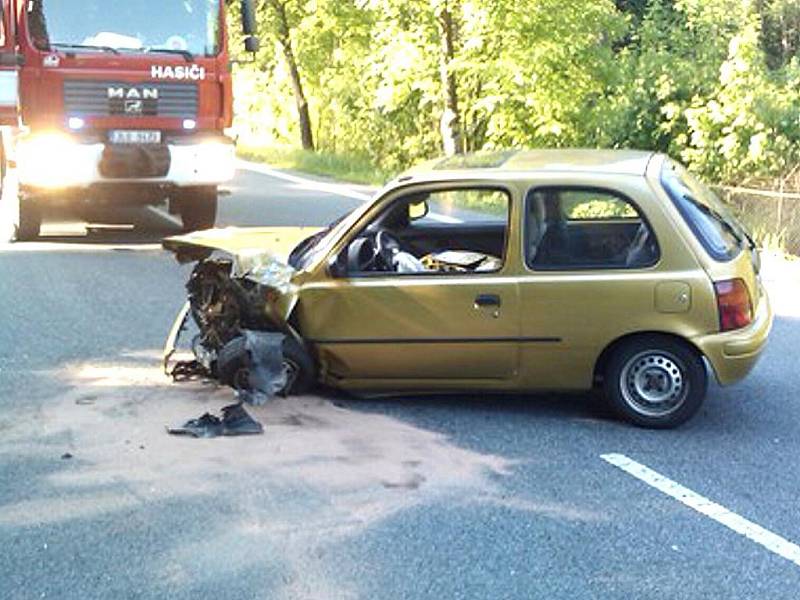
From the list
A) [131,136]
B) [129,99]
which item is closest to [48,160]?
[131,136]

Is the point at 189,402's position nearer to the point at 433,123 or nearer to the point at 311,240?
the point at 311,240

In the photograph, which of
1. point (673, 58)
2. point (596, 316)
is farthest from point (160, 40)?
point (673, 58)

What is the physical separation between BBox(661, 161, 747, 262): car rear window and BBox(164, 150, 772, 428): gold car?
0.05 ft

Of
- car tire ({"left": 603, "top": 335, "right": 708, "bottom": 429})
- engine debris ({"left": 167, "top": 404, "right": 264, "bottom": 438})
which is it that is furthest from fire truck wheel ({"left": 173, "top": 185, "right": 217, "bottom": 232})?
car tire ({"left": 603, "top": 335, "right": 708, "bottom": 429})

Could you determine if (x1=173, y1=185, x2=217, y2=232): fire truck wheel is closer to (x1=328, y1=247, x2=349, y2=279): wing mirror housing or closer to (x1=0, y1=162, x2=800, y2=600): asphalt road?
(x1=0, y1=162, x2=800, y2=600): asphalt road

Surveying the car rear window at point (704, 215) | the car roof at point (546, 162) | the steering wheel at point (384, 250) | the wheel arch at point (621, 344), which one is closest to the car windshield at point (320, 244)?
the steering wheel at point (384, 250)

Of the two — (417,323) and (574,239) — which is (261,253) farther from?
(574,239)

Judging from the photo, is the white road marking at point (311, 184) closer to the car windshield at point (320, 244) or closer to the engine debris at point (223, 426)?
the car windshield at point (320, 244)

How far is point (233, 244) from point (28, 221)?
6.72m

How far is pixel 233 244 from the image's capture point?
6.86m

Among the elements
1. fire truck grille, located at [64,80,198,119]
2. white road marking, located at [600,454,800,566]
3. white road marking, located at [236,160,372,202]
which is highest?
fire truck grille, located at [64,80,198,119]

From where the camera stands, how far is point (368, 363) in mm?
6199

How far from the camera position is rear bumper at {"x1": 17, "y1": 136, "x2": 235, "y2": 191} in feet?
38.7

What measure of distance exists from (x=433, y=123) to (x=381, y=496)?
24845 mm
